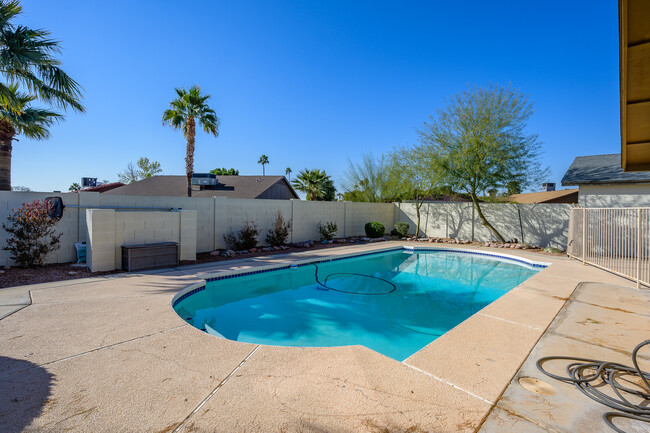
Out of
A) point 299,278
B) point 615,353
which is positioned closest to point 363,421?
point 615,353

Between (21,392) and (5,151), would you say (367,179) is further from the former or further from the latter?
(21,392)

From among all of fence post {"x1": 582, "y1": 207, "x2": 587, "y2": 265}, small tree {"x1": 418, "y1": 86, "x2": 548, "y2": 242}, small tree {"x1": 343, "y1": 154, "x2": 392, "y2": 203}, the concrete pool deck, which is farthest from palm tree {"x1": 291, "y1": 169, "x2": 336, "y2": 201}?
the concrete pool deck

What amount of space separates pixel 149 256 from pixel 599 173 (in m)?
15.5

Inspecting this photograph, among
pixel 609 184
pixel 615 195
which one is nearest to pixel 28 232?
pixel 609 184

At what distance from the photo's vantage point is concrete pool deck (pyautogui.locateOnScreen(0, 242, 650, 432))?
7.06 ft

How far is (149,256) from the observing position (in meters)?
7.40

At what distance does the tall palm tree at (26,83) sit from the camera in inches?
263

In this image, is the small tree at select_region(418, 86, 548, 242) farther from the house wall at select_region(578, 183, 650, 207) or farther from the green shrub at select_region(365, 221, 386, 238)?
the green shrub at select_region(365, 221, 386, 238)

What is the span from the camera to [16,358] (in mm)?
2973

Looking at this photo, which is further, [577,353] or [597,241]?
[597,241]

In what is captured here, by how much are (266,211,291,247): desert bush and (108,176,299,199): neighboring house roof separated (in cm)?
1085

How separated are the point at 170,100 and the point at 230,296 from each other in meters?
11.0

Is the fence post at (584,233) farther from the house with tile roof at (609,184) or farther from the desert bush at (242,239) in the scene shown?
the desert bush at (242,239)

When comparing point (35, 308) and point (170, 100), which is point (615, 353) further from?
point (170, 100)
